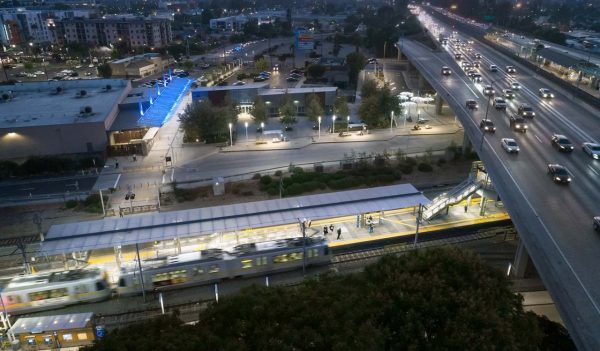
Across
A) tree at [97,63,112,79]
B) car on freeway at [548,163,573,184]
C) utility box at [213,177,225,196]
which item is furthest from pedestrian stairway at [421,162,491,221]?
tree at [97,63,112,79]

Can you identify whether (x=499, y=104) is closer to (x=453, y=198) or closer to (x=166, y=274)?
(x=453, y=198)

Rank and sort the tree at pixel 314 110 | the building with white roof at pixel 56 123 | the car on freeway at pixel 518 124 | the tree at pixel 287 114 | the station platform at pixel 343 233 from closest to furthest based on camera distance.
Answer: the station platform at pixel 343 233 < the car on freeway at pixel 518 124 < the building with white roof at pixel 56 123 < the tree at pixel 314 110 < the tree at pixel 287 114

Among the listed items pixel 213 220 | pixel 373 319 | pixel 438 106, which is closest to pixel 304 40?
pixel 438 106

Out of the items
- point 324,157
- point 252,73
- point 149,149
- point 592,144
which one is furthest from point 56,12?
point 592,144

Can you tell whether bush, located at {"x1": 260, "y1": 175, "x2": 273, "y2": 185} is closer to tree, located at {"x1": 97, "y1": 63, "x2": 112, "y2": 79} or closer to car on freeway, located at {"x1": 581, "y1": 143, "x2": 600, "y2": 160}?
car on freeway, located at {"x1": 581, "y1": 143, "x2": 600, "y2": 160}

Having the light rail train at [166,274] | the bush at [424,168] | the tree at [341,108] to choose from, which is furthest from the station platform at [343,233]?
the tree at [341,108]

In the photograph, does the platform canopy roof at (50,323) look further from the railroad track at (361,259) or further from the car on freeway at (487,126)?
the car on freeway at (487,126)

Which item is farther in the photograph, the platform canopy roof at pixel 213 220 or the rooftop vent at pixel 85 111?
the rooftop vent at pixel 85 111
